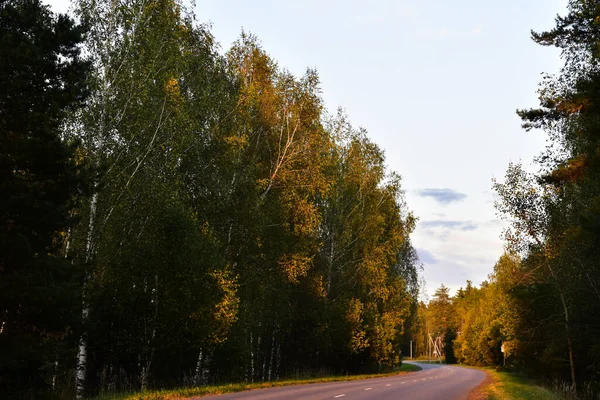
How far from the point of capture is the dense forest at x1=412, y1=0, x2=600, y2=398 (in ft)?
55.6

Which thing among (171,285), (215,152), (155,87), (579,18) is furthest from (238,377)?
(579,18)

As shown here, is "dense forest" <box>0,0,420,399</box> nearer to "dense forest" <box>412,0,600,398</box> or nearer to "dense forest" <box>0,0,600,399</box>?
"dense forest" <box>0,0,600,399</box>

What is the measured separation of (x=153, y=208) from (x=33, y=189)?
7.75 m

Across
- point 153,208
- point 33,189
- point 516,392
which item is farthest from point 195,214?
point 516,392

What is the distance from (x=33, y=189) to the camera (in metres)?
12.9

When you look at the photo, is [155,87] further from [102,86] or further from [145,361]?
[145,361]

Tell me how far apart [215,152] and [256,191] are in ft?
8.42

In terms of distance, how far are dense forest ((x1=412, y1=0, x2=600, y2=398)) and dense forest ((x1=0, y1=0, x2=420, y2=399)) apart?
10550 millimetres

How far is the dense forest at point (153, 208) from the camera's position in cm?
1342

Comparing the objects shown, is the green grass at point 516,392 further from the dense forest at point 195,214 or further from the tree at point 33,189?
the tree at point 33,189

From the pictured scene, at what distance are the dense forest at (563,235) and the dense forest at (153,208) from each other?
1055 cm

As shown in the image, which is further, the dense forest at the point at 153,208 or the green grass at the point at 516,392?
the green grass at the point at 516,392

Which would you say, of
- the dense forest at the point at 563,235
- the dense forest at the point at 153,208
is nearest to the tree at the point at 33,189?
the dense forest at the point at 153,208

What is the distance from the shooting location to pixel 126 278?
19.8 m
